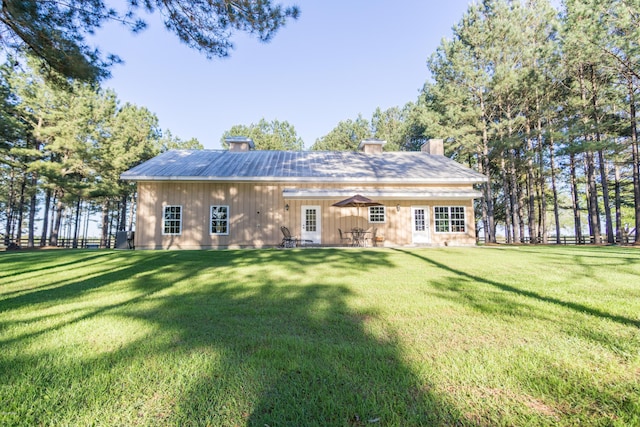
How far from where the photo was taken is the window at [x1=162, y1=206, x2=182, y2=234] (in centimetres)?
1183

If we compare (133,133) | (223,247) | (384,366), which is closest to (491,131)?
(223,247)

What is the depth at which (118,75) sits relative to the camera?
19.2ft

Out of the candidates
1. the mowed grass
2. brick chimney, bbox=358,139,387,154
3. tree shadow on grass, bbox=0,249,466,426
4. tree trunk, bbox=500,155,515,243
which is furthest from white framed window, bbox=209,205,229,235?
tree trunk, bbox=500,155,515,243

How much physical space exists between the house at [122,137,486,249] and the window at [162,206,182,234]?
37 mm

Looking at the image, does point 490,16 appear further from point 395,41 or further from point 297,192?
point 297,192

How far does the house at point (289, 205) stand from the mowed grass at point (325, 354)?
24.7ft

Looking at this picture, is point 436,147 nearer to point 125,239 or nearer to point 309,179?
point 309,179

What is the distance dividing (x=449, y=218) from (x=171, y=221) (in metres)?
11.6

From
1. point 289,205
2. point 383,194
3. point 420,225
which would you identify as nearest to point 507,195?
point 420,225

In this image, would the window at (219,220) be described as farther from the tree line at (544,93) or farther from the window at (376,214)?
the tree line at (544,93)

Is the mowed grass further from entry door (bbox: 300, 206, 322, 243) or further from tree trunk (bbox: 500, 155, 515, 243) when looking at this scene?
tree trunk (bbox: 500, 155, 515, 243)

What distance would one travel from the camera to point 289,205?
39.5 ft

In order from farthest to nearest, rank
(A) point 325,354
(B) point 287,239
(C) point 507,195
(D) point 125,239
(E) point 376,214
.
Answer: (C) point 507,195
(E) point 376,214
(D) point 125,239
(B) point 287,239
(A) point 325,354

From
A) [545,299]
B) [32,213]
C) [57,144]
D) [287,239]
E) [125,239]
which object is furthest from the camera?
[32,213]
